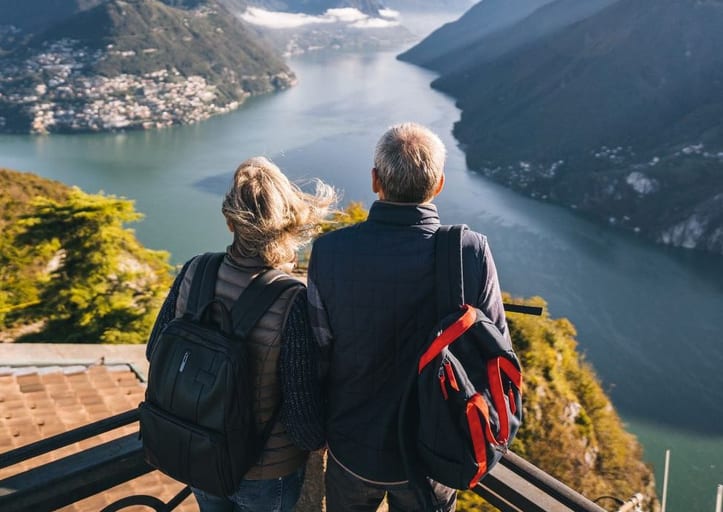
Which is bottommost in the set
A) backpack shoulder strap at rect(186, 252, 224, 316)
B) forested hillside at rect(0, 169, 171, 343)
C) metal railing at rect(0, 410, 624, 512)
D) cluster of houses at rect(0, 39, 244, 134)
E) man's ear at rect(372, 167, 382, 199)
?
cluster of houses at rect(0, 39, 244, 134)

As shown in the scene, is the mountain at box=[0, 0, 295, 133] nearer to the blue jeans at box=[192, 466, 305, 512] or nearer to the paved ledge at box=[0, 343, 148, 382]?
the paved ledge at box=[0, 343, 148, 382]

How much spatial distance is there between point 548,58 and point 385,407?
88076 mm

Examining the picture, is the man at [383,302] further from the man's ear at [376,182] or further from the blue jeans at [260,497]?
the blue jeans at [260,497]

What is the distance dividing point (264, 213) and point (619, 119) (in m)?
69.0

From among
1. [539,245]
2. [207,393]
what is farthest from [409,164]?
[539,245]

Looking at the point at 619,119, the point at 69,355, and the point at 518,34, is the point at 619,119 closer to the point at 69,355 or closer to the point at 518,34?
the point at 518,34

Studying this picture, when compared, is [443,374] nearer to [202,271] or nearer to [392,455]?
[392,455]

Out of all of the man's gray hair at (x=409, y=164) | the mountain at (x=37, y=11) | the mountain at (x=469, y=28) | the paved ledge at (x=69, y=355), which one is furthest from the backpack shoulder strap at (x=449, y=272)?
the mountain at (x=469, y=28)

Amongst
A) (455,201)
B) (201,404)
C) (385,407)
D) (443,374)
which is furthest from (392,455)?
(455,201)

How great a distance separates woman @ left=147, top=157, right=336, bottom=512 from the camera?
1.37 m

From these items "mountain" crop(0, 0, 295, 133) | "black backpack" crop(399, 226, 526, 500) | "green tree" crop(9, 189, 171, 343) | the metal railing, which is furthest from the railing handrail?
"mountain" crop(0, 0, 295, 133)

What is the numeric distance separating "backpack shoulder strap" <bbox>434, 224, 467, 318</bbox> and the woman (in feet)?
1.01

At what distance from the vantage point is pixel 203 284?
1406 mm

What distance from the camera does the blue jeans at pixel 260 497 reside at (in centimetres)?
152
